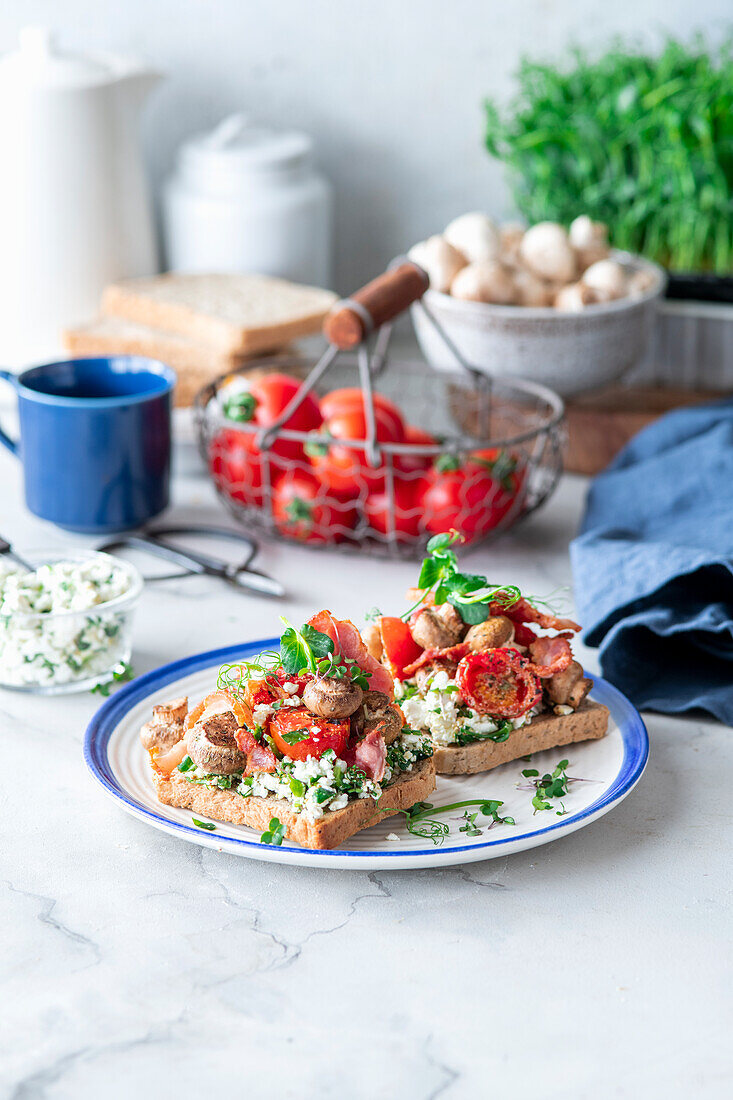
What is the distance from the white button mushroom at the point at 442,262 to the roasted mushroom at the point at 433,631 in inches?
26.5

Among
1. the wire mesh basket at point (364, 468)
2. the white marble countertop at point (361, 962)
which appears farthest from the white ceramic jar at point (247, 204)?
the white marble countertop at point (361, 962)

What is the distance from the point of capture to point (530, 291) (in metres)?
1.42

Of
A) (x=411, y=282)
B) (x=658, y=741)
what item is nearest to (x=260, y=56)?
(x=411, y=282)

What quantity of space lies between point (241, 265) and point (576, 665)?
1029mm

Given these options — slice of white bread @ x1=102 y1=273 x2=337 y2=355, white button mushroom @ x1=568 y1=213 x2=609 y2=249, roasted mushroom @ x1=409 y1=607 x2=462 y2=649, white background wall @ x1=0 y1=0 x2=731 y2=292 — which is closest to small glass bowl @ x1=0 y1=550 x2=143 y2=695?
roasted mushroom @ x1=409 y1=607 x2=462 y2=649

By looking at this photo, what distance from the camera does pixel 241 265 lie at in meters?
1.71

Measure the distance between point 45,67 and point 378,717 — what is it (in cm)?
114

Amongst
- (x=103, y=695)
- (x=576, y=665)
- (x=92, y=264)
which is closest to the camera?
(x=576, y=665)

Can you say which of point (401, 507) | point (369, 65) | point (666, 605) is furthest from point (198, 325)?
point (666, 605)

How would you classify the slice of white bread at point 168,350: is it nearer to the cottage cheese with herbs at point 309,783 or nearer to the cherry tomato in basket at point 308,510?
the cherry tomato in basket at point 308,510

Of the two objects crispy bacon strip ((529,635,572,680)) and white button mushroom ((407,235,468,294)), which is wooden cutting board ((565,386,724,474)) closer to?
white button mushroom ((407,235,468,294))

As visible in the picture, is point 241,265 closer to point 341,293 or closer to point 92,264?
point 92,264

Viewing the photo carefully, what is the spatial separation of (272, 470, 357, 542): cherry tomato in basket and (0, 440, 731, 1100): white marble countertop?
1.32ft

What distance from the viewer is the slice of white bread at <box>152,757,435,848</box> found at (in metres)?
0.72
